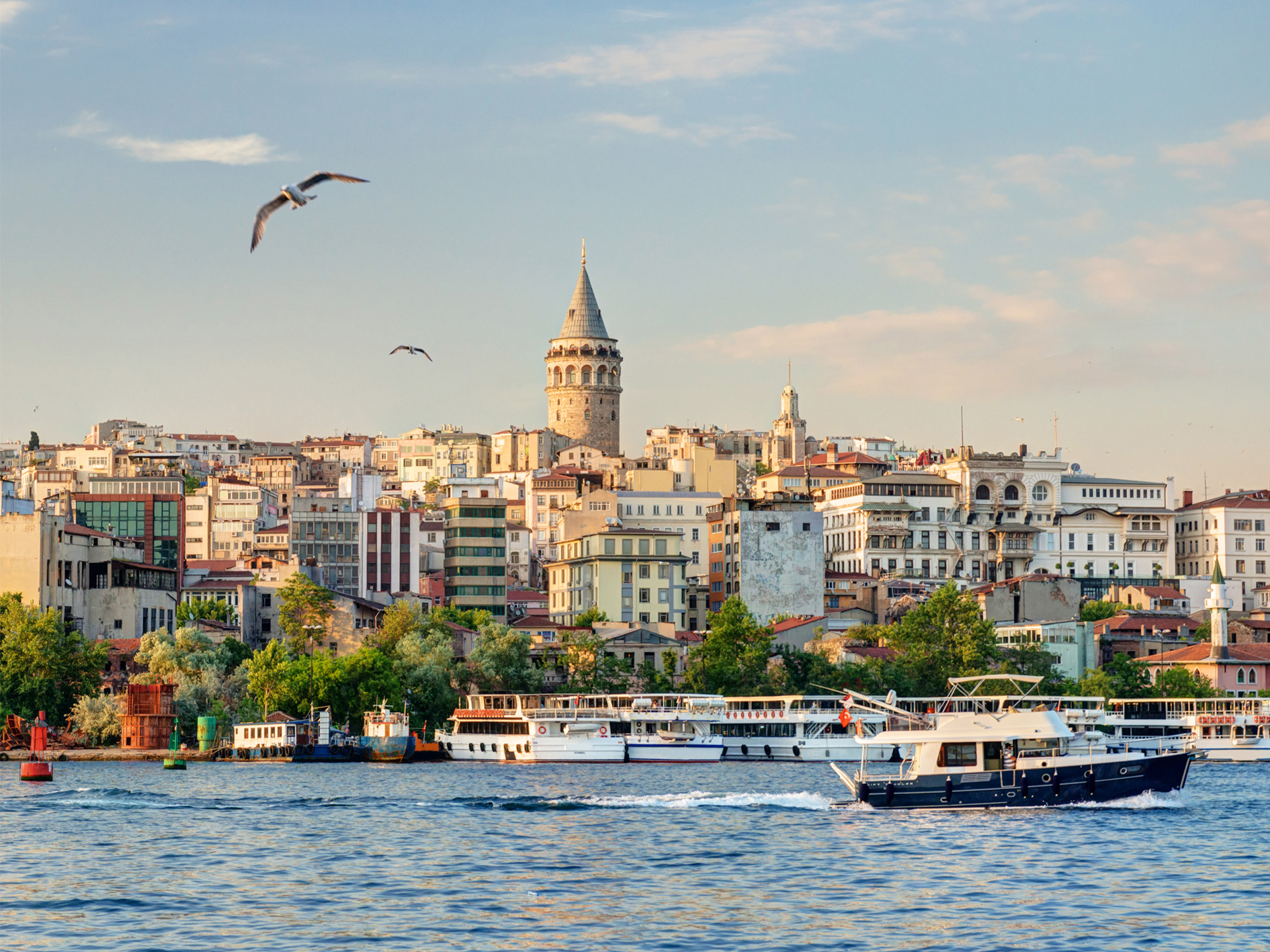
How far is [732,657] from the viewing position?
112m

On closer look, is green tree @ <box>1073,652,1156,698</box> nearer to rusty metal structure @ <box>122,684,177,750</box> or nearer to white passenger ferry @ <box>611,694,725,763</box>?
white passenger ferry @ <box>611,694,725,763</box>

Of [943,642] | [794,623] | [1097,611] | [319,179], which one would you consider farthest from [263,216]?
[1097,611]

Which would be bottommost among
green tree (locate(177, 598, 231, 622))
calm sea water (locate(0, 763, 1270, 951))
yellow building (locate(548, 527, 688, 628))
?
calm sea water (locate(0, 763, 1270, 951))

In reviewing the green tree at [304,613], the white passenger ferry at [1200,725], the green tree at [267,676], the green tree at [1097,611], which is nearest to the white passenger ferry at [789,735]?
the white passenger ferry at [1200,725]

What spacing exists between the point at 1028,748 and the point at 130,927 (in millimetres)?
28145

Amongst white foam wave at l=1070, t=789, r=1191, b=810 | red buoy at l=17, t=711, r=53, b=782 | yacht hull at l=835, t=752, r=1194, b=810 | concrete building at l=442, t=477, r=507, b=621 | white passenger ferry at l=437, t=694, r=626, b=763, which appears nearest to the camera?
yacht hull at l=835, t=752, r=1194, b=810

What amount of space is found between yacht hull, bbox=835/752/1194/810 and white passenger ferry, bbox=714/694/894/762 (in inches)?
1656

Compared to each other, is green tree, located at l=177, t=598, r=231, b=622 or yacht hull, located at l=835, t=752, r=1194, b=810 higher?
green tree, located at l=177, t=598, r=231, b=622

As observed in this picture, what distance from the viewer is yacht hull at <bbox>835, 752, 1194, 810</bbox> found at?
54.2 meters

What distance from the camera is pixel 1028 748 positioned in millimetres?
54688

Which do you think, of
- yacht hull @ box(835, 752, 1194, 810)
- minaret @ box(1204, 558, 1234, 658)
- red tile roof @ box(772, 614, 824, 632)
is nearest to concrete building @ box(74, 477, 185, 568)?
red tile roof @ box(772, 614, 824, 632)

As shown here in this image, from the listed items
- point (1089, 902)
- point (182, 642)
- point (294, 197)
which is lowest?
point (1089, 902)

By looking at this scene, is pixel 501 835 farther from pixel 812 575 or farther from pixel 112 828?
pixel 812 575

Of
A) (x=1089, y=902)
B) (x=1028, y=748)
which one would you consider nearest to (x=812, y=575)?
(x=1028, y=748)
